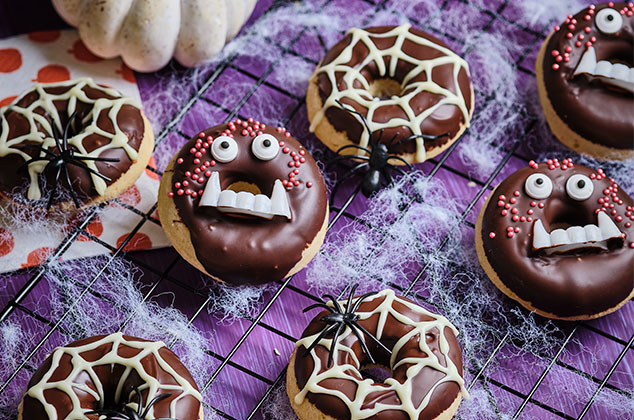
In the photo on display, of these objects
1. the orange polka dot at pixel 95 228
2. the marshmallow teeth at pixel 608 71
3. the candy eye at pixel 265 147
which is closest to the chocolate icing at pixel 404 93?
the candy eye at pixel 265 147

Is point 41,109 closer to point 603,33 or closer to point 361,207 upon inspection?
point 361,207

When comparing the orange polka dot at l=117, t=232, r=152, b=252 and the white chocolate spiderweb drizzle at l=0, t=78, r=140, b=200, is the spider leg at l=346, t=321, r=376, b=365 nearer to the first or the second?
the orange polka dot at l=117, t=232, r=152, b=252

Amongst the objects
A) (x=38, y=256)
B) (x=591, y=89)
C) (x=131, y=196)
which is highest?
(x=591, y=89)

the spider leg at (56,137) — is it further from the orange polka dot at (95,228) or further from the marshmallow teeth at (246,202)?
the marshmallow teeth at (246,202)

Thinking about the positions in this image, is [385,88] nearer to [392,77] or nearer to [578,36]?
[392,77]

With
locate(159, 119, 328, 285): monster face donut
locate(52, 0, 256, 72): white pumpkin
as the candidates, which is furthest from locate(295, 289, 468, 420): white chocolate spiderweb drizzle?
locate(52, 0, 256, 72): white pumpkin

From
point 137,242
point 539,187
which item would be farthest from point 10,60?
point 539,187
